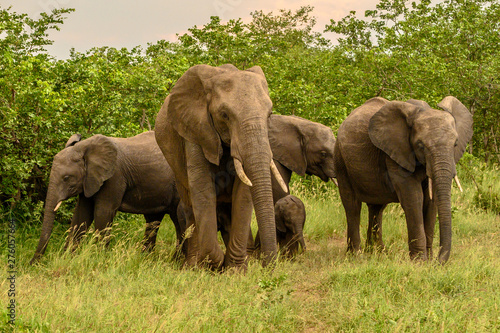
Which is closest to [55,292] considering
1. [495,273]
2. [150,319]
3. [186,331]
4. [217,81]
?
[150,319]

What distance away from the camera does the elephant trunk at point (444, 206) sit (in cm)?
613

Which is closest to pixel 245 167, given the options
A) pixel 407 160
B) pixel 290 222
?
pixel 407 160

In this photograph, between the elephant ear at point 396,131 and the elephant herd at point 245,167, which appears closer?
the elephant herd at point 245,167

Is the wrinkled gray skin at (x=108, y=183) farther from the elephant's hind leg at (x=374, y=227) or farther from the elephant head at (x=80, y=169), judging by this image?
the elephant's hind leg at (x=374, y=227)

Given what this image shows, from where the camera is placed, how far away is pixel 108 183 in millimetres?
7824

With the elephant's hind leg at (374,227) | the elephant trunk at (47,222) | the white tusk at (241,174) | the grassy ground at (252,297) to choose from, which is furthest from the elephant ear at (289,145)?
the white tusk at (241,174)

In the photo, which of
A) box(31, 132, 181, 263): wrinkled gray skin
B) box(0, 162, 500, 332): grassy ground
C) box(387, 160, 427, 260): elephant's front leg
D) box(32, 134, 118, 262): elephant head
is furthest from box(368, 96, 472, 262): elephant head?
box(32, 134, 118, 262): elephant head

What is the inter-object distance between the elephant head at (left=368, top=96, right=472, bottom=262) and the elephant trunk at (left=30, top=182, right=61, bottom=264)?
148 inches

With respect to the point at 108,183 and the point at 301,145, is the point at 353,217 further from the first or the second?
the point at 108,183

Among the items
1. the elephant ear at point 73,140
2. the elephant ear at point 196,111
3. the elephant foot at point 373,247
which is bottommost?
the elephant foot at point 373,247

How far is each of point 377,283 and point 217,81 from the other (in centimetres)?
231

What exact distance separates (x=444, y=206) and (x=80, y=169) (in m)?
4.24

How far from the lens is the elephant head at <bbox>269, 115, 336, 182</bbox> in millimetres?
8359

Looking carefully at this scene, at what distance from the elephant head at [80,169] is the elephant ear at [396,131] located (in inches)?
129
